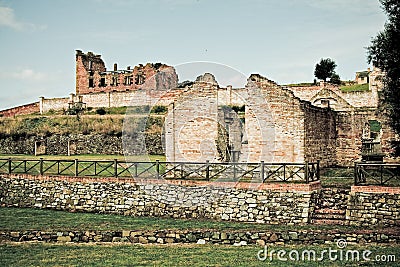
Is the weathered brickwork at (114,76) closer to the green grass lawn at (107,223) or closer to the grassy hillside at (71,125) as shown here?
the grassy hillside at (71,125)

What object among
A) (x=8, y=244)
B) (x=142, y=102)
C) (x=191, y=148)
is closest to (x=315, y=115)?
(x=191, y=148)

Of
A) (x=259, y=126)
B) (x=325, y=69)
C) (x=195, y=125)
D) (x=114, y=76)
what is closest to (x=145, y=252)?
(x=259, y=126)

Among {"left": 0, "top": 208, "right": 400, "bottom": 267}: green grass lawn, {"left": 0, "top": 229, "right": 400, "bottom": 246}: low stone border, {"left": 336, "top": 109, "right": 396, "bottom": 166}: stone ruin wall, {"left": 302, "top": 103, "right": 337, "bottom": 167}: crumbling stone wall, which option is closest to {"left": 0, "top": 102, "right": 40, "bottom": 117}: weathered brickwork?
{"left": 336, "top": 109, "right": 396, "bottom": 166}: stone ruin wall

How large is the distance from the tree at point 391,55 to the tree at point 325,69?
40.8m

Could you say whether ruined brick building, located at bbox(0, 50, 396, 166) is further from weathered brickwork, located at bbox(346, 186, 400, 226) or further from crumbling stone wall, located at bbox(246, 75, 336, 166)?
weathered brickwork, located at bbox(346, 186, 400, 226)

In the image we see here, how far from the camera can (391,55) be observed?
21.8 meters

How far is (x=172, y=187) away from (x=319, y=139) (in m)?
7.36

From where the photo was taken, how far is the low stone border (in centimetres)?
1375

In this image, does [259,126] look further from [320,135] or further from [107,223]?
[107,223]

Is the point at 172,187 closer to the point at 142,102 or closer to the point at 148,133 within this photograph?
the point at 148,133

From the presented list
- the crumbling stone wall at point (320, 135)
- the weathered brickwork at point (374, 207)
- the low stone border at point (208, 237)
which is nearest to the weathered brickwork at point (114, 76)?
the crumbling stone wall at point (320, 135)

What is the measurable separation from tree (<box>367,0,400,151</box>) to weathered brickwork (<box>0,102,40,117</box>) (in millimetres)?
40484

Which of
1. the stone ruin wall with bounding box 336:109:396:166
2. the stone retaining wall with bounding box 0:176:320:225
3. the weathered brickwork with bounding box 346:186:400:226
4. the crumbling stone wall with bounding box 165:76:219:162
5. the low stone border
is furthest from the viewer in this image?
the stone ruin wall with bounding box 336:109:396:166

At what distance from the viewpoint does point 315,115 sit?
22.1 m
